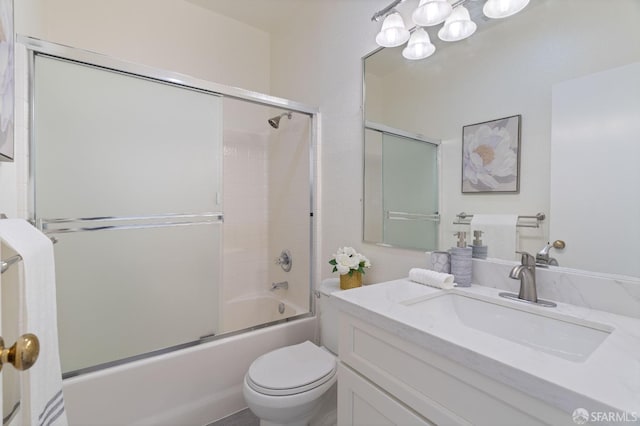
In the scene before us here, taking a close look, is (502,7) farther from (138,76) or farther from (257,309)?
(257,309)

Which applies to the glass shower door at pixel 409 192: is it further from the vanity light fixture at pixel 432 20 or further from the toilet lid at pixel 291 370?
the toilet lid at pixel 291 370

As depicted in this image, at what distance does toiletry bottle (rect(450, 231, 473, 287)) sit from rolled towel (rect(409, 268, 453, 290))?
0.05 meters

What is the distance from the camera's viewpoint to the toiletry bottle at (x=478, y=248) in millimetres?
1150

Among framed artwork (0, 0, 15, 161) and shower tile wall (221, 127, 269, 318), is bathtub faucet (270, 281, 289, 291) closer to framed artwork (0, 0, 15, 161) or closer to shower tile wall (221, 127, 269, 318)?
shower tile wall (221, 127, 269, 318)

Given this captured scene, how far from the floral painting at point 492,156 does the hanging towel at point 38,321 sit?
1412 millimetres

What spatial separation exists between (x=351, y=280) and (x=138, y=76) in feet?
4.95

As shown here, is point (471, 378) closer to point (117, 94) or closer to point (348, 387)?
point (348, 387)

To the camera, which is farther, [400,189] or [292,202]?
[292,202]

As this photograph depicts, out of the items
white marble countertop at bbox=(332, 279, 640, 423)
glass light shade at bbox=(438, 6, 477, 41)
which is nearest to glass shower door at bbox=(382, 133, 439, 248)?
glass light shade at bbox=(438, 6, 477, 41)

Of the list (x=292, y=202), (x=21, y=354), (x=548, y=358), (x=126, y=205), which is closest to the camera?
(x=21, y=354)

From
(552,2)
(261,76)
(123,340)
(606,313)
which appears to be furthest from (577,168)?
(261,76)

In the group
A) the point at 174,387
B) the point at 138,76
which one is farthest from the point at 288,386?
the point at 138,76

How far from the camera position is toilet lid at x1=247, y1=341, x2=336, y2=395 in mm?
1216

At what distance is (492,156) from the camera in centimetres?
113
